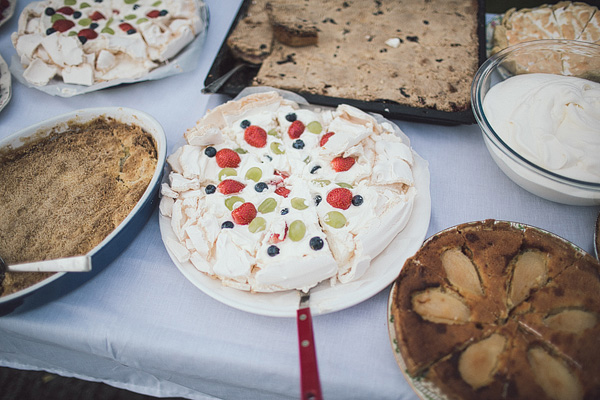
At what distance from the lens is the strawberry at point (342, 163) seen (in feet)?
4.93

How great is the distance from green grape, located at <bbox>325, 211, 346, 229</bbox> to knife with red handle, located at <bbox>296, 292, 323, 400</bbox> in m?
0.25

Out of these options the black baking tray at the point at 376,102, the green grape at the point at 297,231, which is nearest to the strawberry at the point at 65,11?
the black baking tray at the point at 376,102

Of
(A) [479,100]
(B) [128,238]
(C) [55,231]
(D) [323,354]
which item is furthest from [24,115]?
(A) [479,100]

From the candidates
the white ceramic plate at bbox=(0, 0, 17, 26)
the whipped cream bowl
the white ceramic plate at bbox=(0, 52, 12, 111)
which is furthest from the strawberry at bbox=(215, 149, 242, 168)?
the white ceramic plate at bbox=(0, 0, 17, 26)

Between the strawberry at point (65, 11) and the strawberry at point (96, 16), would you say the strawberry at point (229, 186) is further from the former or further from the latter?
the strawberry at point (65, 11)

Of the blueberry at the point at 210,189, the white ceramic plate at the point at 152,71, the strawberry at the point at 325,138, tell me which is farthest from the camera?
the white ceramic plate at the point at 152,71

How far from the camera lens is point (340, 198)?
1.38m

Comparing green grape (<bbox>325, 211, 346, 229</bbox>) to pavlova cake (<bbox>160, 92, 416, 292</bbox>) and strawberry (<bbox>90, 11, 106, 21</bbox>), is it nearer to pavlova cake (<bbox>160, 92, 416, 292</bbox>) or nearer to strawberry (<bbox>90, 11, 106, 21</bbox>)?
pavlova cake (<bbox>160, 92, 416, 292</bbox>)

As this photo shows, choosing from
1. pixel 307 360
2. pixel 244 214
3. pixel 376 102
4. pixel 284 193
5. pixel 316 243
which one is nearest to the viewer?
pixel 307 360

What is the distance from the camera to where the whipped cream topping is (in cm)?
136


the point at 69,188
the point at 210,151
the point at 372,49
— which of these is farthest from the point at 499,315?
the point at 69,188

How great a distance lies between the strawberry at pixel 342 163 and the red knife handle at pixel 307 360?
21.7 inches

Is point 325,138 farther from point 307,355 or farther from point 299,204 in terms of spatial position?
point 307,355

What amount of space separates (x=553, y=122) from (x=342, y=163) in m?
0.77
